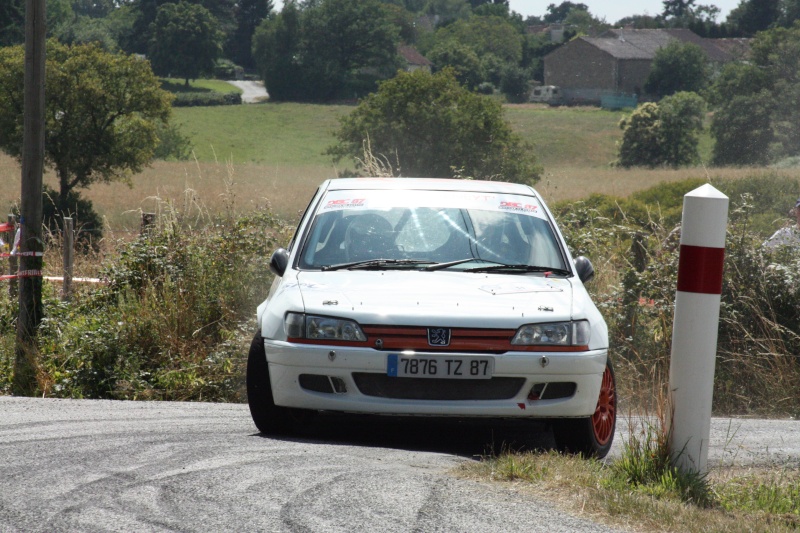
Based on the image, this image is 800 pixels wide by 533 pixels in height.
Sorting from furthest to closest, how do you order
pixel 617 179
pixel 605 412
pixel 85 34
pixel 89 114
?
1. pixel 85 34
2. pixel 617 179
3. pixel 89 114
4. pixel 605 412

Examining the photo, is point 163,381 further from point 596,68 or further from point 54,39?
point 596,68

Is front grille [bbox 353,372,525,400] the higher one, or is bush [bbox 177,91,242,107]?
bush [bbox 177,91,242,107]

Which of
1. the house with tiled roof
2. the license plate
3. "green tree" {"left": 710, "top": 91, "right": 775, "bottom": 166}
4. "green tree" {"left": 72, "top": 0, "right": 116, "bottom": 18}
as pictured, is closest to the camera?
the license plate

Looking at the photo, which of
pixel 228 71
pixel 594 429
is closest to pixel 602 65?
pixel 228 71

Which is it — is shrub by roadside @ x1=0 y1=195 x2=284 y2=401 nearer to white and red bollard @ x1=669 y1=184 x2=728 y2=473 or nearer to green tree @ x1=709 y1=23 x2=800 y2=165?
white and red bollard @ x1=669 y1=184 x2=728 y2=473

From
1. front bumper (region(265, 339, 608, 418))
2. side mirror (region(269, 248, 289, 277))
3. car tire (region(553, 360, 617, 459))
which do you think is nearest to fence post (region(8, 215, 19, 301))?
side mirror (region(269, 248, 289, 277))

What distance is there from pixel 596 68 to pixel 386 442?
136 m

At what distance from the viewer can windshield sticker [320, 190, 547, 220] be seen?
23.5ft

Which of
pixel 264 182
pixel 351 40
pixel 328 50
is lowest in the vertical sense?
pixel 264 182

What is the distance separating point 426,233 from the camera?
6922 mm

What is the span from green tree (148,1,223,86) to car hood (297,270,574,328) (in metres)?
123

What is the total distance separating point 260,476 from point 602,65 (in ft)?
448

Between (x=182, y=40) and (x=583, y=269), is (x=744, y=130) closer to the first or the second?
(x=182, y=40)

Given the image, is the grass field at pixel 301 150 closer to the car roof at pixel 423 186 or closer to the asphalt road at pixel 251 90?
the asphalt road at pixel 251 90
